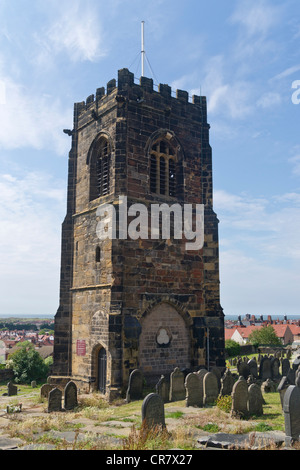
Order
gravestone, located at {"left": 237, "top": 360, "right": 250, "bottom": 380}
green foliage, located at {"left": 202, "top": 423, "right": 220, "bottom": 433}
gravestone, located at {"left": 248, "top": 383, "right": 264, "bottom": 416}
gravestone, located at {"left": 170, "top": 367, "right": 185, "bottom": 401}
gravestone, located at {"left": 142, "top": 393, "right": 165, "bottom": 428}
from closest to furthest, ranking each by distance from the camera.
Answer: gravestone, located at {"left": 142, "top": 393, "right": 165, "bottom": 428} < green foliage, located at {"left": 202, "top": 423, "right": 220, "bottom": 433} < gravestone, located at {"left": 248, "top": 383, "right": 264, "bottom": 416} < gravestone, located at {"left": 170, "top": 367, "right": 185, "bottom": 401} < gravestone, located at {"left": 237, "top": 360, "right": 250, "bottom": 380}

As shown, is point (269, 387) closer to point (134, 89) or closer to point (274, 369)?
point (274, 369)

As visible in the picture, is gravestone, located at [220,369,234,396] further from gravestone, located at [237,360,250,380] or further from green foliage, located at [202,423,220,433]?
gravestone, located at [237,360,250,380]

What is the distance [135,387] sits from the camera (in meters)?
15.3

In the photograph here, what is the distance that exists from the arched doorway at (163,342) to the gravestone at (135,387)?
1.93 metres

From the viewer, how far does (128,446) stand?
7.65m

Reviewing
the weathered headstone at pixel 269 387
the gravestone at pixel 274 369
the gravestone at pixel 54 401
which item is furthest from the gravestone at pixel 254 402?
the gravestone at pixel 274 369

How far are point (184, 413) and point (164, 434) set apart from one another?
12.1 ft

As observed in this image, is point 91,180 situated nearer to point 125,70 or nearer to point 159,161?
point 159,161

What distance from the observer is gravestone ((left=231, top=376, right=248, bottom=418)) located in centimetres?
1129

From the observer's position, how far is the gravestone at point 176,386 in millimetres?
14843

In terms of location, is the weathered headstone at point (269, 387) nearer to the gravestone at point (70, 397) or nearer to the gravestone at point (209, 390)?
the gravestone at point (209, 390)

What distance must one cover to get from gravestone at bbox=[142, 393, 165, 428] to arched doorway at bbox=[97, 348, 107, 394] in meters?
8.14

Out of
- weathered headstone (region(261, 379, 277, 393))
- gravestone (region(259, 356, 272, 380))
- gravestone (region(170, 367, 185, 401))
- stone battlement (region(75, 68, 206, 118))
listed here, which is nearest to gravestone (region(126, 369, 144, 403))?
gravestone (region(170, 367, 185, 401))

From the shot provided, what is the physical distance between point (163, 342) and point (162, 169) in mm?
8325
